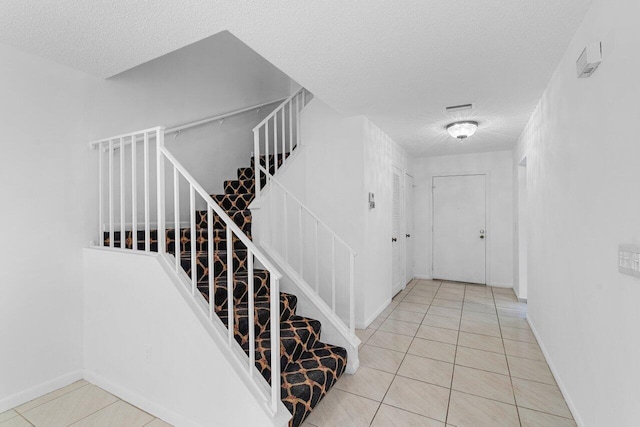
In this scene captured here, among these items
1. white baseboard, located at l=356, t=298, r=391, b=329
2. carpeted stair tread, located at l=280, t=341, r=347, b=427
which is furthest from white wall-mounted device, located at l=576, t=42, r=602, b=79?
white baseboard, located at l=356, t=298, r=391, b=329

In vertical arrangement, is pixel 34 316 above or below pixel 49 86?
below

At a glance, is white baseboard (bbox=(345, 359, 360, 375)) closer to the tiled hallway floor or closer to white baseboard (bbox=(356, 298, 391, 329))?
the tiled hallway floor

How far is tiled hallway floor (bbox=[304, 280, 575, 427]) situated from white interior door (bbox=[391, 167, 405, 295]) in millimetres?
859

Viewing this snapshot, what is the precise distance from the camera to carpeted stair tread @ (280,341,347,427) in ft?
6.29

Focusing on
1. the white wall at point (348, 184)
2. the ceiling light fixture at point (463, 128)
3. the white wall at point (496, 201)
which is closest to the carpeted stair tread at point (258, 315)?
the white wall at point (348, 184)

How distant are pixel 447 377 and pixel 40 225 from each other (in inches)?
127

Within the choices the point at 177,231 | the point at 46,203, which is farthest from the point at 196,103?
the point at 177,231

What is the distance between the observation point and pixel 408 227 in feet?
18.5

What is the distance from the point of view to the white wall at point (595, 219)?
1.28 metres

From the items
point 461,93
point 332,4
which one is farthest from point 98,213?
point 461,93

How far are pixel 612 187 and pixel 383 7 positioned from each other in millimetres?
1403

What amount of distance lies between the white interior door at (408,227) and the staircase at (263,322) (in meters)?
3.16

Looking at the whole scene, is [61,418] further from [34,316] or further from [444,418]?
[444,418]

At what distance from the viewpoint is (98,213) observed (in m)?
2.60
